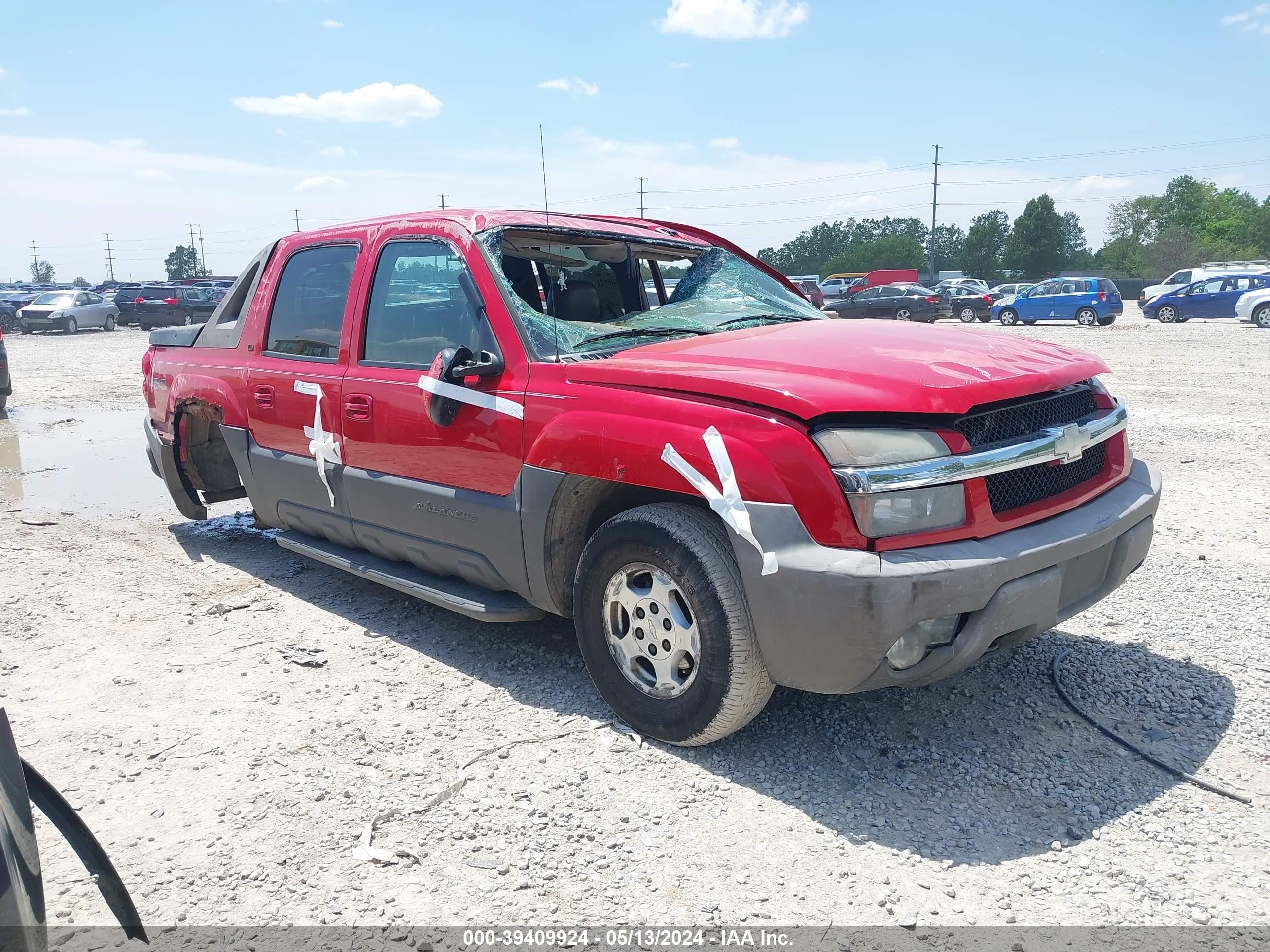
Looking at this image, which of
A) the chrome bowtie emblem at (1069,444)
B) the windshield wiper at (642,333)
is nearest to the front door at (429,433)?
the windshield wiper at (642,333)

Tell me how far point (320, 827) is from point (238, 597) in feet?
7.99

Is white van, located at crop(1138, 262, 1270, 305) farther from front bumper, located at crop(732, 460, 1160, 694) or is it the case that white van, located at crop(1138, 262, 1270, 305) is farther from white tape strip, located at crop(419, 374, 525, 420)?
white tape strip, located at crop(419, 374, 525, 420)

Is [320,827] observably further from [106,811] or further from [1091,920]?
[1091,920]

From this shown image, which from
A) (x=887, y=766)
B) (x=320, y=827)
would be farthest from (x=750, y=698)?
(x=320, y=827)

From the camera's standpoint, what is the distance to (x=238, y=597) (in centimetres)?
484

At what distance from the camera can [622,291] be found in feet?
14.6

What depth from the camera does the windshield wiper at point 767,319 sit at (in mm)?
3885

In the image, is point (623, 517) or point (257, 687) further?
point (257, 687)

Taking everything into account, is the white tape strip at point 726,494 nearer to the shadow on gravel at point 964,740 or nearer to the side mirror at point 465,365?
the shadow on gravel at point 964,740

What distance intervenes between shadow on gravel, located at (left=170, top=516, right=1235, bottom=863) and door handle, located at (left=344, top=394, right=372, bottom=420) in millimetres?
1060

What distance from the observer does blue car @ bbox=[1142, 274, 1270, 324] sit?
2569 cm

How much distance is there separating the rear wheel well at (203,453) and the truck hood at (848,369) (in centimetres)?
351

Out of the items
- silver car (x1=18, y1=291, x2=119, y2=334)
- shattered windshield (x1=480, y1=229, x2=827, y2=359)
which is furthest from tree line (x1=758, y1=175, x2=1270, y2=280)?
shattered windshield (x1=480, y1=229, x2=827, y2=359)

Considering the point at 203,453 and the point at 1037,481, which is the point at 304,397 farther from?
the point at 1037,481
